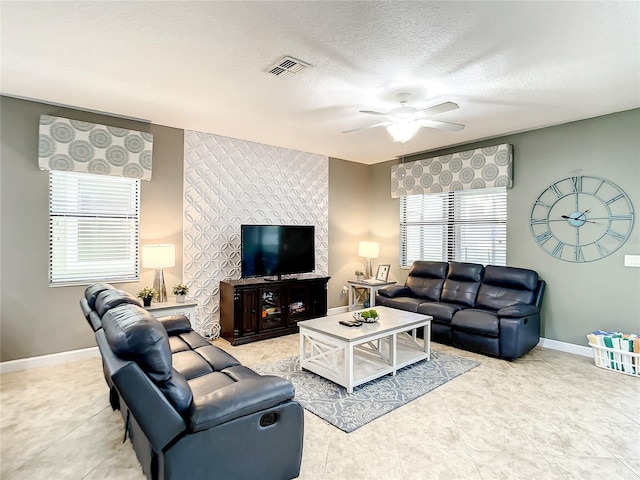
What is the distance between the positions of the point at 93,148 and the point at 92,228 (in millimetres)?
894

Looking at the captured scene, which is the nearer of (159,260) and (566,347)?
(159,260)

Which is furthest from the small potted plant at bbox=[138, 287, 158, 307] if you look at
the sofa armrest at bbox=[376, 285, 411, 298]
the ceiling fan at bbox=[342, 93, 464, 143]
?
the sofa armrest at bbox=[376, 285, 411, 298]

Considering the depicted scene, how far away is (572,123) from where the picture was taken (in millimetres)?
4227

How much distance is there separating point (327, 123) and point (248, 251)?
6.46 feet

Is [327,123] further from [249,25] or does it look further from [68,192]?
[68,192]

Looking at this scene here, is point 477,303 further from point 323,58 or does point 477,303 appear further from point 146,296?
point 146,296

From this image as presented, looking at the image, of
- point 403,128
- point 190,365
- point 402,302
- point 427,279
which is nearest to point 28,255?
point 190,365

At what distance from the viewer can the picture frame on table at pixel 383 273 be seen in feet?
19.9

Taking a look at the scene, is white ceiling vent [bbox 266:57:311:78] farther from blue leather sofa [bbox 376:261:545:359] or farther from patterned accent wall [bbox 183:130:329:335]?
blue leather sofa [bbox 376:261:545:359]

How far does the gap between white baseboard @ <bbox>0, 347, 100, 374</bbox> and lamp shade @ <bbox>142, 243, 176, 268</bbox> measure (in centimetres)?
117

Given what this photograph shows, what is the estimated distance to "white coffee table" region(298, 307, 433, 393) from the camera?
10.3ft

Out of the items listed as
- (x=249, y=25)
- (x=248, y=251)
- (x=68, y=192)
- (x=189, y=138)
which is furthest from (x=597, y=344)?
(x=68, y=192)

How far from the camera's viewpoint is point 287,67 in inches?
111

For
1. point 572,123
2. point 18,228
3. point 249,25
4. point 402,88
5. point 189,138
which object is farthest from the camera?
point 189,138
